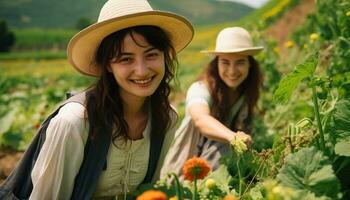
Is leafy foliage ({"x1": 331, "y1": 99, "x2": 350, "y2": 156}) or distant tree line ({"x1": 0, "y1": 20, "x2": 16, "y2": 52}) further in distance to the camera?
distant tree line ({"x1": 0, "y1": 20, "x2": 16, "y2": 52})

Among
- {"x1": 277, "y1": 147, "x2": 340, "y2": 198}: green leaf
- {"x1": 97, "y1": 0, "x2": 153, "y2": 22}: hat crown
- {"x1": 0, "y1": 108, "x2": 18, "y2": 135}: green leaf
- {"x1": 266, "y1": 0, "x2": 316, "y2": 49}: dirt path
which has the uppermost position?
{"x1": 266, "y1": 0, "x2": 316, "y2": 49}: dirt path

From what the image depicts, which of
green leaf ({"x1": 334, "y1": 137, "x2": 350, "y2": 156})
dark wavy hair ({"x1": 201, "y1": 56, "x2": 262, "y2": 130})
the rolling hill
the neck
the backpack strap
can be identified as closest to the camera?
green leaf ({"x1": 334, "y1": 137, "x2": 350, "y2": 156})

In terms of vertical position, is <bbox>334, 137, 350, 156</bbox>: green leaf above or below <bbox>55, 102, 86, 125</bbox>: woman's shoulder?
above

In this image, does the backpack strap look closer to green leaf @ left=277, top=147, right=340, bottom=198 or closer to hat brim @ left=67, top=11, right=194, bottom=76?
hat brim @ left=67, top=11, right=194, bottom=76

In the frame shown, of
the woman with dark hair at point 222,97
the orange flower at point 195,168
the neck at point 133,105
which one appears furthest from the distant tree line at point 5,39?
the orange flower at point 195,168

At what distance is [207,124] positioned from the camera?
2.92m

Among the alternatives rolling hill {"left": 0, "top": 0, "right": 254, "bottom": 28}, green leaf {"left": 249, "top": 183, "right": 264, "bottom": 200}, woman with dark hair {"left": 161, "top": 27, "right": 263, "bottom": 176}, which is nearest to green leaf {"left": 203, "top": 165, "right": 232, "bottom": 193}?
green leaf {"left": 249, "top": 183, "right": 264, "bottom": 200}

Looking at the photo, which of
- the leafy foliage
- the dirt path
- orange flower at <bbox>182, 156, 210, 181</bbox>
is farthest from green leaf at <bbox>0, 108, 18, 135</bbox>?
the dirt path

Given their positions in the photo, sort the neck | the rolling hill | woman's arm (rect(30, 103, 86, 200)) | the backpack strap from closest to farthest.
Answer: woman's arm (rect(30, 103, 86, 200)) < the backpack strap < the neck < the rolling hill

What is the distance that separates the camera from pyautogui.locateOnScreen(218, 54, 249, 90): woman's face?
318 cm

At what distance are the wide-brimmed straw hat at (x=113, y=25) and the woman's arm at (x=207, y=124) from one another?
70cm

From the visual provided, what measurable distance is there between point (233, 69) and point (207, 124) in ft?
1.67

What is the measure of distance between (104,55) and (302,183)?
121 cm

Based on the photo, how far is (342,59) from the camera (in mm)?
3051
